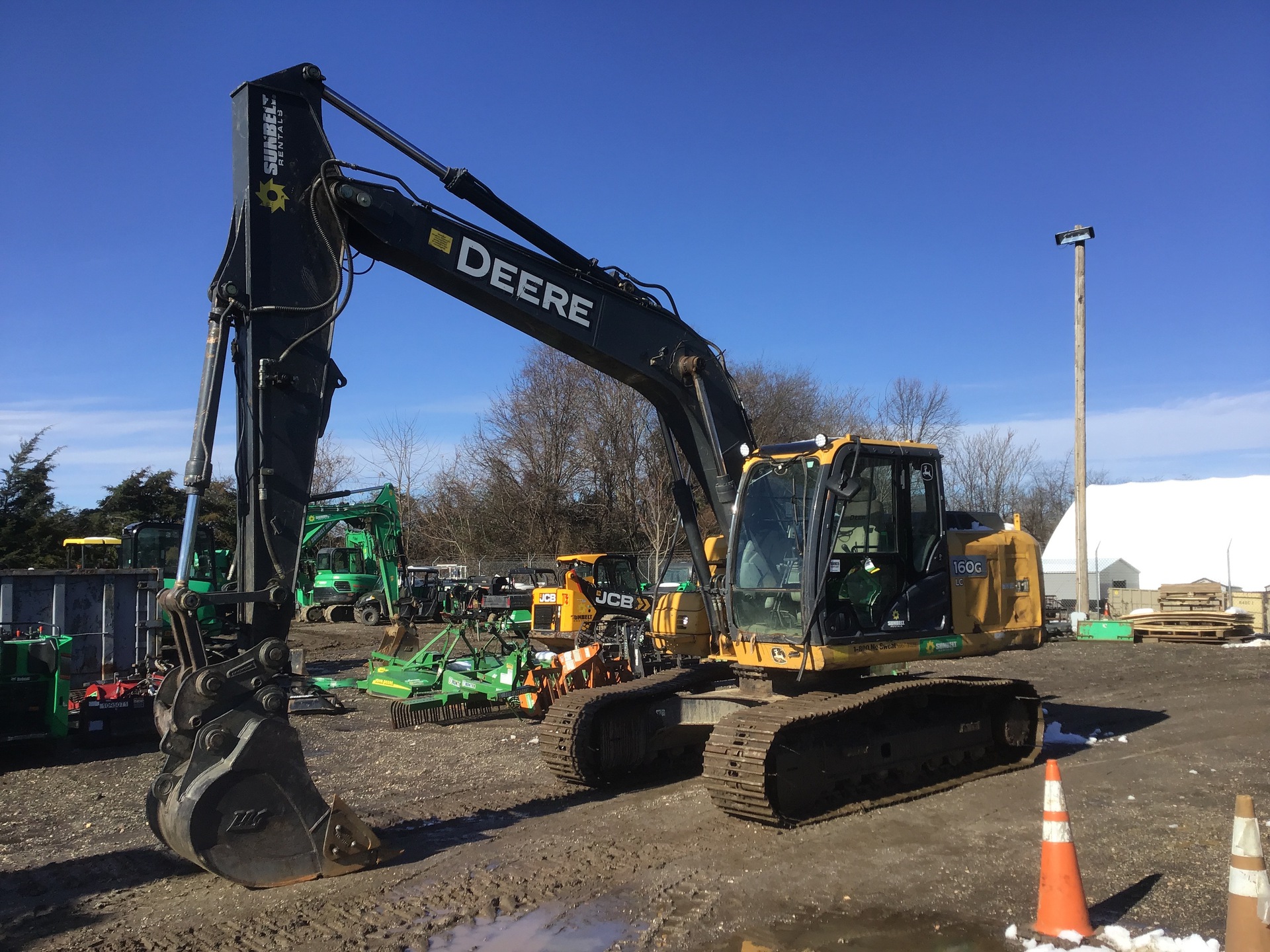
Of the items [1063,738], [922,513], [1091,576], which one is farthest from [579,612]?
[1091,576]

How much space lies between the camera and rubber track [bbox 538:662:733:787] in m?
7.91

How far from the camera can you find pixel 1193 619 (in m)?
22.2

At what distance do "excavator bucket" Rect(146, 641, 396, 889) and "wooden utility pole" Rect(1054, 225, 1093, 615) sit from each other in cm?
2259

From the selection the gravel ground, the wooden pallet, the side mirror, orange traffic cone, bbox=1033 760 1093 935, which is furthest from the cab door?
the wooden pallet

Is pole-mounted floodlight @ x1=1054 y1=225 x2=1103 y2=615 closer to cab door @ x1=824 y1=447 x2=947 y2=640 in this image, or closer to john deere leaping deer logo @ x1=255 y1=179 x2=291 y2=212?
cab door @ x1=824 y1=447 x2=947 y2=640

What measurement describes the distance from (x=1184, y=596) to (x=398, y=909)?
73.6ft

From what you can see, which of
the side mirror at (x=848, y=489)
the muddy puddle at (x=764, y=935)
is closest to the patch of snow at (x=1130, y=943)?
the muddy puddle at (x=764, y=935)

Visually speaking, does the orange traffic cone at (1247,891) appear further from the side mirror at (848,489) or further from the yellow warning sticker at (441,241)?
the yellow warning sticker at (441,241)

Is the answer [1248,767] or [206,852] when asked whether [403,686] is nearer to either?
[206,852]

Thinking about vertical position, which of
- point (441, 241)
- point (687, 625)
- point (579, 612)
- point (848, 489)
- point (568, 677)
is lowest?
point (568, 677)

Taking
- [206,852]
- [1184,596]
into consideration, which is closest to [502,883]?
[206,852]

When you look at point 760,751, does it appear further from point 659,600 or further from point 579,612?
point 579,612

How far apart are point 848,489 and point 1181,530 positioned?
34.1m

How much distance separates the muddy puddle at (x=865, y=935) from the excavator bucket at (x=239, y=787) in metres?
2.38
